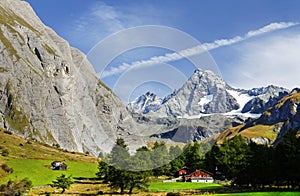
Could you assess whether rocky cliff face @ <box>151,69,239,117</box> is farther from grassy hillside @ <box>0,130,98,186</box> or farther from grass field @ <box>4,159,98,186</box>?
grass field @ <box>4,159,98,186</box>

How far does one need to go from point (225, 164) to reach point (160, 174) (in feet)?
90.7

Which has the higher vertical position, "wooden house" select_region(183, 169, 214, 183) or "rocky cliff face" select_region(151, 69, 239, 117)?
"wooden house" select_region(183, 169, 214, 183)

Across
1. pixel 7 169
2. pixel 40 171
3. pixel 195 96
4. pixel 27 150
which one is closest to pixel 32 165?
pixel 40 171

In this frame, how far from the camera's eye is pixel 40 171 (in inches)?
4419

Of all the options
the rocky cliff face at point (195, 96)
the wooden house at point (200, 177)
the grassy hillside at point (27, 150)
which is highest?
the grassy hillside at point (27, 150)

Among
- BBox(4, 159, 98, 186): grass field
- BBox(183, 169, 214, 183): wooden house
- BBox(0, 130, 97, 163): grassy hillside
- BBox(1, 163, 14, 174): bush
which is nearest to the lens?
BBox(4, 159, 98, 186): grass field

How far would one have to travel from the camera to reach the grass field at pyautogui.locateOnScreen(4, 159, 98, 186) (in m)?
97.7

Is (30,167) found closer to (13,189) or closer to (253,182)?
(13,189)

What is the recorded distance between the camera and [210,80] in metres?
19.7

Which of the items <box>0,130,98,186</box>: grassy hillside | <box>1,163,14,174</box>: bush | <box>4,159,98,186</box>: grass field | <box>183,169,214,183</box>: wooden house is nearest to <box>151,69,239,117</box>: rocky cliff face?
<box>0,130,98,186</box>: grassy hillside

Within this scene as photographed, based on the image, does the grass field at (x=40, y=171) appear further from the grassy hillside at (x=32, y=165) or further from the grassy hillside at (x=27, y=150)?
the grassy hillside at (x=27, y=150)

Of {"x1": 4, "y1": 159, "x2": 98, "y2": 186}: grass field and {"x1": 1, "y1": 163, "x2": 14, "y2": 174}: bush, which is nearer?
{"x1": 4, "y1": 159, "x2": 98, "y2": 186}: grass field

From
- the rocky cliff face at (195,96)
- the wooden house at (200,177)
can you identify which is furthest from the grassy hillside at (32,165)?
the rocky cliff face at (195,96)

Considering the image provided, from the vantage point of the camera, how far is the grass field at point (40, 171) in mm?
97688
